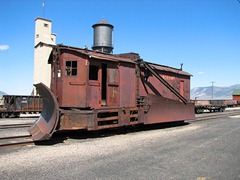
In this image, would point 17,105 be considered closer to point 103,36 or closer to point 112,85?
point 112,85

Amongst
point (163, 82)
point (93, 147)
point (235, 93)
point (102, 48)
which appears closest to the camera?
point (93, 147)

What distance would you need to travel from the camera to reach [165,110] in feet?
42.8

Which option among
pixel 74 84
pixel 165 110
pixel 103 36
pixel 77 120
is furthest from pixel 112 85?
pixel 103 36

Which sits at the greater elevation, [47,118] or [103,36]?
[103,36]

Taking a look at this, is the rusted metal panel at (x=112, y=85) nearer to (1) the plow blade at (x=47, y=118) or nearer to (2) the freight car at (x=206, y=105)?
(1) the plow blade at (x=47, y=118)

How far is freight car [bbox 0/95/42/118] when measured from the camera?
21859 millimetres

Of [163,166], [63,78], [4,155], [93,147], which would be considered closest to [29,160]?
[4,155]

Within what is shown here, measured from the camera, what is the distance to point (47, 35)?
42.3 meters

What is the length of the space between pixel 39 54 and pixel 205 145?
38.8 m

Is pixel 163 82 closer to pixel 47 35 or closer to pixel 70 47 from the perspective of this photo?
pixel 70 47

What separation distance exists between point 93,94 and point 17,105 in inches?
595

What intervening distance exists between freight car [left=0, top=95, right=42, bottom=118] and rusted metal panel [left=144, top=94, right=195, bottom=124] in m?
14.7

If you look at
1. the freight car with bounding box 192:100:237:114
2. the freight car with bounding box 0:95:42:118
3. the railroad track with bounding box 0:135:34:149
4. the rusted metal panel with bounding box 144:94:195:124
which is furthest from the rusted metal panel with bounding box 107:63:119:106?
the freight car with bounding box 192:100:237:114

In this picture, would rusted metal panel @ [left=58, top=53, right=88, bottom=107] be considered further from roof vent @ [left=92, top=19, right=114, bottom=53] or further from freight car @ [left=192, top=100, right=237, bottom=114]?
roof vent @ [left=92, top=19, right=114, bottom=53]
